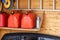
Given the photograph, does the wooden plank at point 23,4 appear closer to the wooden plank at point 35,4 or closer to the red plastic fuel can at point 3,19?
the wooden plank at point 35,4

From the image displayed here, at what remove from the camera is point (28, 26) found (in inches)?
107

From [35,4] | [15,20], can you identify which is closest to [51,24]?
[35,4]

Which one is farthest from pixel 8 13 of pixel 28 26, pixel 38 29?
pixel 38 29

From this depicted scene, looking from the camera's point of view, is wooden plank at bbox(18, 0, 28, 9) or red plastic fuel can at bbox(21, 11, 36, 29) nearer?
red plastic fuel can at bbox(21, 11, 36, 29)

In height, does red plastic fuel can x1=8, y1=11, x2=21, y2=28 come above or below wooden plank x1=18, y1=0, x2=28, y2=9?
below

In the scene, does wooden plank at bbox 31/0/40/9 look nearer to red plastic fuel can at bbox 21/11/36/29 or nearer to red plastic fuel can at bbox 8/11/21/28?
red plastic fuel can at bbox 21/11/36/29

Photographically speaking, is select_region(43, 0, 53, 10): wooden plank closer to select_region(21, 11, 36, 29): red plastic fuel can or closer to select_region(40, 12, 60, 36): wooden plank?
select_region(40, 12, 60, 36): wooden plank

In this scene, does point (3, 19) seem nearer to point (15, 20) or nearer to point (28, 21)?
point (15, 20)

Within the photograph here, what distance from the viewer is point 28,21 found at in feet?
8.87

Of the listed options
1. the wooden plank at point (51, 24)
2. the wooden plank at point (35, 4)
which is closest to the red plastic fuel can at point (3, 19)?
the wooden plank at point (35, 4)

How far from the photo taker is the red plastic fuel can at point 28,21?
106 inches

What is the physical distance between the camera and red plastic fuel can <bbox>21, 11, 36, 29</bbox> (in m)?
2.69

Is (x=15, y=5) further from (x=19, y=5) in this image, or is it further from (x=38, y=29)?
(x=38, y=29)

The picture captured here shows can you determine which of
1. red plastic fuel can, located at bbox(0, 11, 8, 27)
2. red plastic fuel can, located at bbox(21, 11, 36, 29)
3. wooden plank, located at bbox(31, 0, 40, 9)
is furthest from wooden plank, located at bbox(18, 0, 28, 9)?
red plastic fuel can, located at bbox(0, 11, 8, 27)
